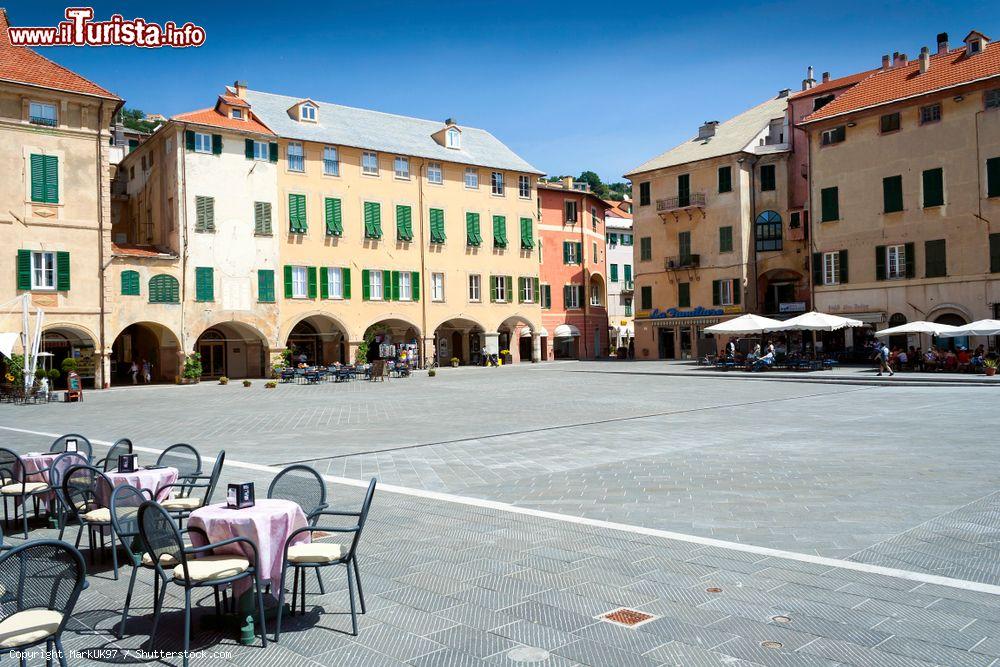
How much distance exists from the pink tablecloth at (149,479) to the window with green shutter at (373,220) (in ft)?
125

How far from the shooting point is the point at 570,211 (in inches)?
2290

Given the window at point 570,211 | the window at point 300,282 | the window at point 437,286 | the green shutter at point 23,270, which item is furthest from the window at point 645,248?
the green shutter at point 23,270

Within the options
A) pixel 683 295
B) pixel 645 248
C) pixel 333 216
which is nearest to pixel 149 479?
pixel 333 216

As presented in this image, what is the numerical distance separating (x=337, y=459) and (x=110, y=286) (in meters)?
26.9

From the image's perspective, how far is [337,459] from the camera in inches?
494

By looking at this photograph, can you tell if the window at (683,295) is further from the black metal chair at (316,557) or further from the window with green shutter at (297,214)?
the black metal chair at (316,557)

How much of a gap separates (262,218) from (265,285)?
3358 mm

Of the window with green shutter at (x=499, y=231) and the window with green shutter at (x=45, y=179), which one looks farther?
the window with green shutter at (x=499, y=231)

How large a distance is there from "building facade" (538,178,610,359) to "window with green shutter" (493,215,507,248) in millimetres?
6013

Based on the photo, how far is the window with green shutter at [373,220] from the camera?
→ 44844mm

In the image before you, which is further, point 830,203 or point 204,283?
point 830,203

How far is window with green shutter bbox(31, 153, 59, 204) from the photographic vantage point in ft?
110

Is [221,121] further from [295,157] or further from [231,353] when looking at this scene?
[231,353]

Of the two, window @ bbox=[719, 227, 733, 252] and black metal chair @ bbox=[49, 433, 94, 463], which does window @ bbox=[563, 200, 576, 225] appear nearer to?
window @ bbox=[719, 227, 733, 252]
